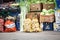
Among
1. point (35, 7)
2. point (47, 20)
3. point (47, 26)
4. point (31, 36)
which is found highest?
point (35, 7)

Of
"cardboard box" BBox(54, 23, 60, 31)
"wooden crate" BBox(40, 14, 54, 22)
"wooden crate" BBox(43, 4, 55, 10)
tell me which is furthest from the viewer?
"wooden crate" BBox(43, 4, 55, 10)

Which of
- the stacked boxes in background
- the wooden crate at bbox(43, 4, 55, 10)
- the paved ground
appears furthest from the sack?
the wooden crate at bbox(43, 4, 55, 10)

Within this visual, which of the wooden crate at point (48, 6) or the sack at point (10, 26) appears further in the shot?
the wooden crate at point (48, 6)

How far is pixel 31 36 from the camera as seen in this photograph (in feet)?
24.0

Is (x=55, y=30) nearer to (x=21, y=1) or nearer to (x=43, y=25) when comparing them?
(x=43, y=25)

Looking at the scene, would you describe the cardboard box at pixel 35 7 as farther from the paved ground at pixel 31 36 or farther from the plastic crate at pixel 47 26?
→ the paved ground at pixel 31 36

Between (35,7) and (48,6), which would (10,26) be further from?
(48,6)

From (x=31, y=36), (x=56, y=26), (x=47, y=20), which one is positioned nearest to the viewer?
(x=31, y=36)

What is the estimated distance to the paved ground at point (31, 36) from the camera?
23.1 ft

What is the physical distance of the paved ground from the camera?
706 cm

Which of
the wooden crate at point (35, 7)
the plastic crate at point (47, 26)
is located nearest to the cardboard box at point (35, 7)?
the wooden crate at point (35, 7)

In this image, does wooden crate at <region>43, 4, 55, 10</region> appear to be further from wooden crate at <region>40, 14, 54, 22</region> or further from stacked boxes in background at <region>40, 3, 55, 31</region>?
wooden crate at <region>40, 14, 54, 22</region>

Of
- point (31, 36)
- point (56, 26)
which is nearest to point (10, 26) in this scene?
point (31, 36)

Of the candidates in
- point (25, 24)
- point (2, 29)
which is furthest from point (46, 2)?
point (2, 29)
